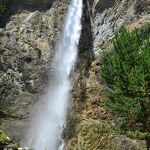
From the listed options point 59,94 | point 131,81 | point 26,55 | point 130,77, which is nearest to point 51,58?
point 26,55

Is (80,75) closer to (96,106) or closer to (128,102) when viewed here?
(96,106)

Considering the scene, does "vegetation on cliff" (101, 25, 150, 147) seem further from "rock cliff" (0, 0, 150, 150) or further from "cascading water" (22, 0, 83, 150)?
"cascading water" (22, 0, 83, 150)

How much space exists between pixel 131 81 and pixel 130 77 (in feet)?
1.48

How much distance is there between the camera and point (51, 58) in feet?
123

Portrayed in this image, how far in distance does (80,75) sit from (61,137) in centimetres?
614

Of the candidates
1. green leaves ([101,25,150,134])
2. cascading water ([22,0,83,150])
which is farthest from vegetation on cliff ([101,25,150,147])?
cascading water ([22,0,83,150])

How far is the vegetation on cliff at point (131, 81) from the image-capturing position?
17.1 m

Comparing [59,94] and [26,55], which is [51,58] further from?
[59,94]

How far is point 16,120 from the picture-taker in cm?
3028

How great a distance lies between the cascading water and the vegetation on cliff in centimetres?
748

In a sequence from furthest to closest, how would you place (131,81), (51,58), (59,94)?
(51,58), (59,94), (131,81)

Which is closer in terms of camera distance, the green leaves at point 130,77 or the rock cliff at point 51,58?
the green leaves at point 130,77

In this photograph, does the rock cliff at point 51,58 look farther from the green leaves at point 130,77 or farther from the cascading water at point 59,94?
the green leaves at point 130,77

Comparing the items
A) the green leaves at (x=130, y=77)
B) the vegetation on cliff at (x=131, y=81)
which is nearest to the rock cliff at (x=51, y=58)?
the vegetation on cliff at (x=131, y=81)
